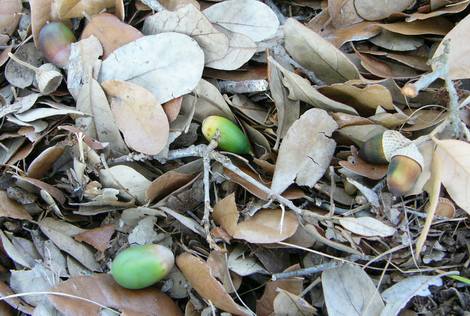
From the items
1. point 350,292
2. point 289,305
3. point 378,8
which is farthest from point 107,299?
point 378,8

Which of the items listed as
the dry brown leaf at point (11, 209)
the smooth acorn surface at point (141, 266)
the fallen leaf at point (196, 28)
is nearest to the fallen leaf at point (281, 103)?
the fallen leaf at point (196, 28)

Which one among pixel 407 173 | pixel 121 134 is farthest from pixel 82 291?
pixel 407 173

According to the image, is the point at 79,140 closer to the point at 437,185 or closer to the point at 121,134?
the point at 121,134

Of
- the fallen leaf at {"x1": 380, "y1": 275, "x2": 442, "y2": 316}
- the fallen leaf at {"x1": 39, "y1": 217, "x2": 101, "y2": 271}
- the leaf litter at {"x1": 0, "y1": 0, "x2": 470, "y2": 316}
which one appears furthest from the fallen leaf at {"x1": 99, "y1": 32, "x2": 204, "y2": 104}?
the fallen leaf at {"x1": 380, "y1": 275, "x2": 442, "y2": 316}

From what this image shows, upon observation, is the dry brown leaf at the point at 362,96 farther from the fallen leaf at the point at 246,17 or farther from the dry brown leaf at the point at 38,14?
the dry brown leaf at the point at 38,14

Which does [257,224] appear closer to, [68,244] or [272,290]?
[272,290]

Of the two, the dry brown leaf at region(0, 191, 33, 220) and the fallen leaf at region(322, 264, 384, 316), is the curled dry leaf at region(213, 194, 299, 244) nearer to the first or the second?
the fallen leaf at region(322, 264, 384, 316)
